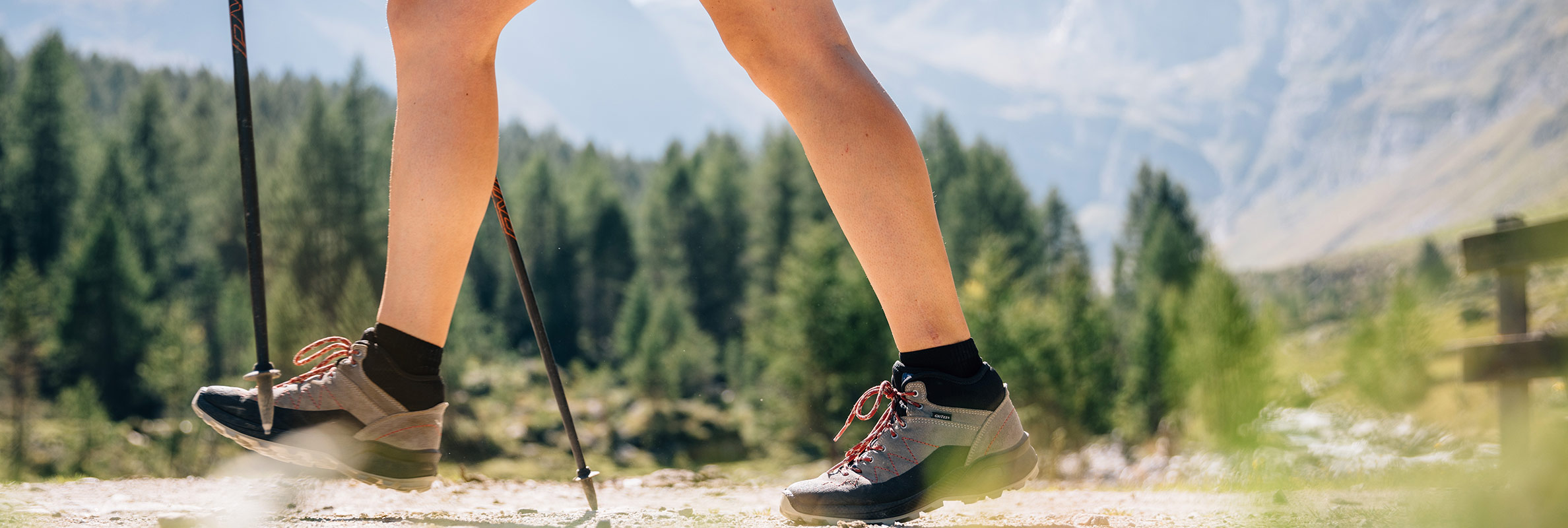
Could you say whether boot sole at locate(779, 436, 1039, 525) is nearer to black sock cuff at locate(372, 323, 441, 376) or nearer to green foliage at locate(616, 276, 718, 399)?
black sock cuff at locate(372, 323, 441, 376)

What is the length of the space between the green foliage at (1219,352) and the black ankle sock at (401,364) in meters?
15.1

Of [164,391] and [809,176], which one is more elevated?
[809,176]

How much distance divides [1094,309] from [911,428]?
31.8 m

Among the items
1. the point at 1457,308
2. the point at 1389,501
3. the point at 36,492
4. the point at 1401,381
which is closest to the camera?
the point at 1389,501

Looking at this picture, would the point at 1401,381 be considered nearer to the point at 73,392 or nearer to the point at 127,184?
the point at 73,392

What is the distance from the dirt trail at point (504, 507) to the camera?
5.24ft

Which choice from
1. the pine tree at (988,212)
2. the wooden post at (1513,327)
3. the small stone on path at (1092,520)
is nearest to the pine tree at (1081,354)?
the pine tree at (988,212)

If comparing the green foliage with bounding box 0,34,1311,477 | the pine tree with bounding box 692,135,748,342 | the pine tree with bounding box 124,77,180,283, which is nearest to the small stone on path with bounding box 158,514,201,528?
the green foliage with bounding box 0,34,1311,477

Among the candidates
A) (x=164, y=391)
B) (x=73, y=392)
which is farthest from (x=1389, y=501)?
(x=164, y=391)

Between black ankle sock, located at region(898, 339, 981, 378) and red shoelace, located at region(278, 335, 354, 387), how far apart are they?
0.92 m

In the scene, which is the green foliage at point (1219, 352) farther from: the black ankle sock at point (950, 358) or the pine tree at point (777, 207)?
the pine tree at point (777, 207)

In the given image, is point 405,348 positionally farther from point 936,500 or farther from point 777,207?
point 777,207

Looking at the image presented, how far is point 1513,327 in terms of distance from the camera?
9.17 ft

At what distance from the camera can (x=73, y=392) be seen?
87.9ft
